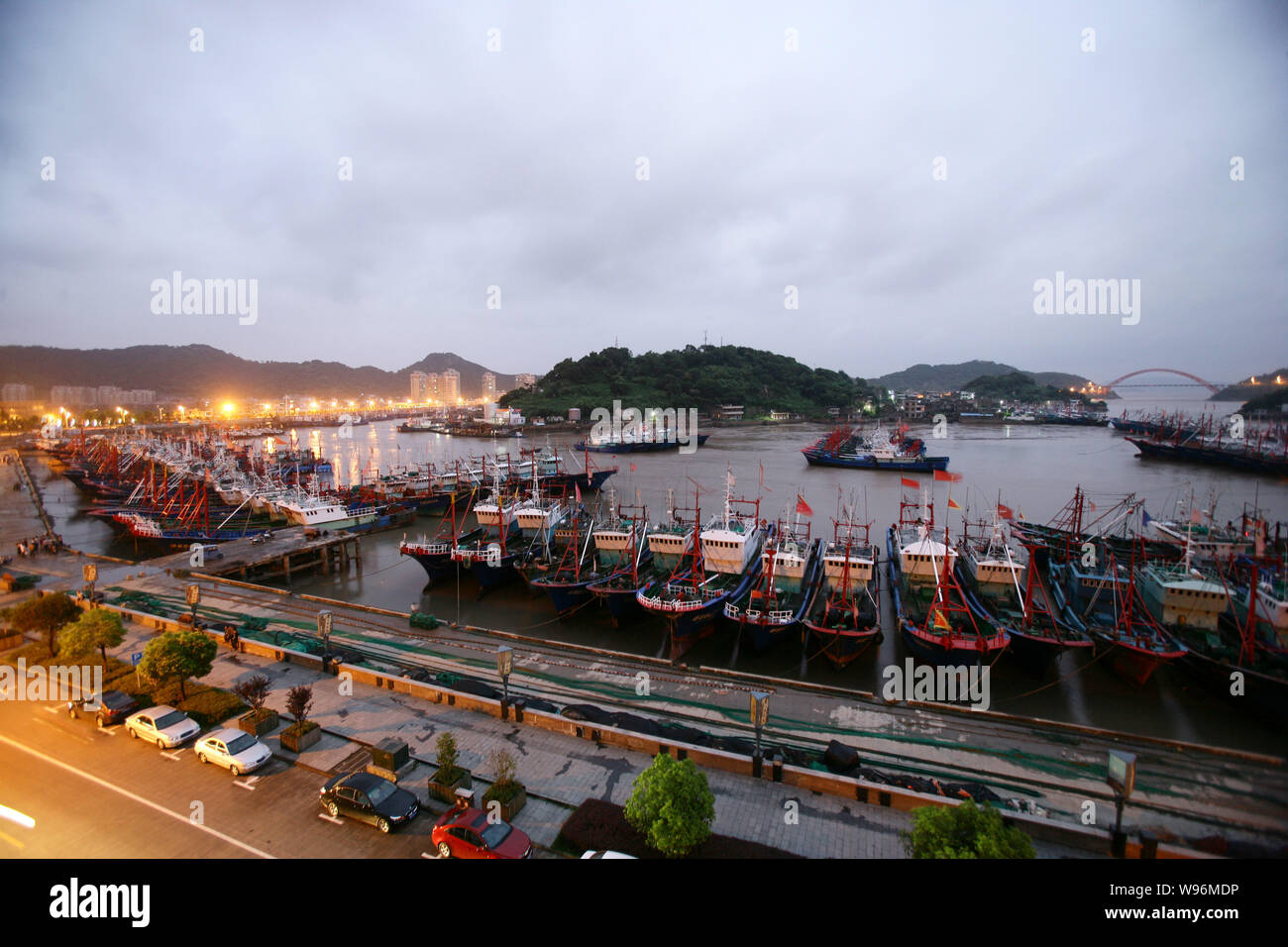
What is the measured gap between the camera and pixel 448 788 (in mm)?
8094

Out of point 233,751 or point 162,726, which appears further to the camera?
point 162,726

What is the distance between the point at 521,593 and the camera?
25.0 metres

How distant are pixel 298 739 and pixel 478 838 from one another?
4.74m

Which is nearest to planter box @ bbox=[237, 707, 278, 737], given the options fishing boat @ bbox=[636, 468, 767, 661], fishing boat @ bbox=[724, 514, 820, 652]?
fishing boat @ bbox=[636, 468, 767, 661]

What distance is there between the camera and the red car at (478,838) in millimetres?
6735

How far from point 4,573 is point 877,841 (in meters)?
Result: 30.3

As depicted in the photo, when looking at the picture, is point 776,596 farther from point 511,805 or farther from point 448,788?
point 448,788

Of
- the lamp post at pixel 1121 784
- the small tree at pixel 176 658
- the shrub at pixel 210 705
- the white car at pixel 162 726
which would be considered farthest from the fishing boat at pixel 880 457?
the white car at pixel 162 726

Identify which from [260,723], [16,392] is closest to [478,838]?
[260,723]

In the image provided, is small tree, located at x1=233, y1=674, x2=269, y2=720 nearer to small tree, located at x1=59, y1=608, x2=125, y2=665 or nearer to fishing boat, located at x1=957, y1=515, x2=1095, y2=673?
small tree, located at x1=59, y1=608, x2=125, y2=665

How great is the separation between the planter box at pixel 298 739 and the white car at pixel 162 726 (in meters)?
1.74

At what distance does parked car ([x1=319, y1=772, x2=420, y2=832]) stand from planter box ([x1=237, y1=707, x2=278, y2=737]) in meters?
2.92

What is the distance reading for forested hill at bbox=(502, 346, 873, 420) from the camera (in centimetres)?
12938
